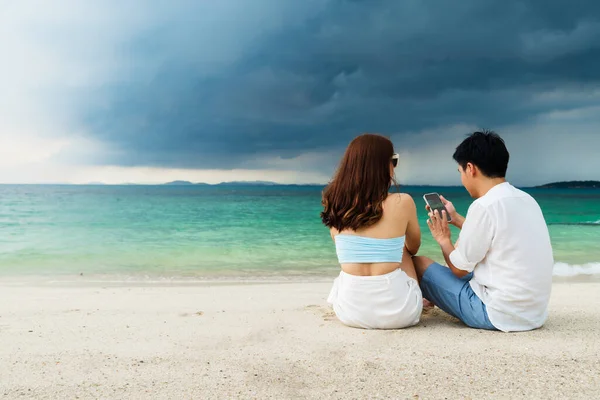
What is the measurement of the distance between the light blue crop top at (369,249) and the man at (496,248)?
37 cm

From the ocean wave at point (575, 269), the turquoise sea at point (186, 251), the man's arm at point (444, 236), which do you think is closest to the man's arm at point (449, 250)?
the man's arm at point (444, 236)

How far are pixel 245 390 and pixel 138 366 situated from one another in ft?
2.80

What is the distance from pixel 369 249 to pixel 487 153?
1118 millimetres

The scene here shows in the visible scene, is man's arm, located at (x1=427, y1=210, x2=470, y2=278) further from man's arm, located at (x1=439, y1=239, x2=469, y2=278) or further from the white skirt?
the white skirt

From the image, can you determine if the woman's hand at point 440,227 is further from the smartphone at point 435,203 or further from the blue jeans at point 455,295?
the blue jeans at point 455,295

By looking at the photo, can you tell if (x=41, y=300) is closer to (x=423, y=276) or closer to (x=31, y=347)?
(x=31, y=347)

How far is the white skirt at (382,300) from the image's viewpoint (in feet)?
12.5

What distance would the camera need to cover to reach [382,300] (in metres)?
3.82

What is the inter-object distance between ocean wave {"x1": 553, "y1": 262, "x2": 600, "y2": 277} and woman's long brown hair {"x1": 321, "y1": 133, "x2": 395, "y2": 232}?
301 inches

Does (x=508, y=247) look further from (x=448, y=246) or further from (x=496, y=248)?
(x=448, y=246)

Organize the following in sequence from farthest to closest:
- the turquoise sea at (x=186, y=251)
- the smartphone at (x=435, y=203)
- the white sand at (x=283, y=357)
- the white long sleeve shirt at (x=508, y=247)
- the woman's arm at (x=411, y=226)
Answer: the turquoise sea at (x=186, y=251) → the smartphone at (x=435, y=203) → the woman's arm at (x=411, y=226) → the white long sleeve shirt at (x=508, y=247) → the white sand at (x=283, y=357)

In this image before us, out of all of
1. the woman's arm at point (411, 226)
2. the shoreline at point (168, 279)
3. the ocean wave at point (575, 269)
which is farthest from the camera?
the ocean wave at point (575, 269)

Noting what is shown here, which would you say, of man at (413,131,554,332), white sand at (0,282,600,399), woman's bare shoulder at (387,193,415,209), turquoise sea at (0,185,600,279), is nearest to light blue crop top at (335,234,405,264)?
woman's bare shoulder at (387,193,415,209)

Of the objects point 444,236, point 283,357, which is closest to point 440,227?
point 444,236
